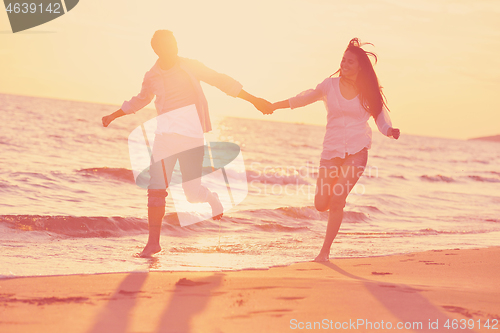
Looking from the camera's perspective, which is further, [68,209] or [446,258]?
[68,209]

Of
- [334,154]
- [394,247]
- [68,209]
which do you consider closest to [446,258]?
[394,247]

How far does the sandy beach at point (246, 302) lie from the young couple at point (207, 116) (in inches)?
41.2

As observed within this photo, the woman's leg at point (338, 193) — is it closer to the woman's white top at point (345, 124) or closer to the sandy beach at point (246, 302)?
the woman's white top at point (345, 124)

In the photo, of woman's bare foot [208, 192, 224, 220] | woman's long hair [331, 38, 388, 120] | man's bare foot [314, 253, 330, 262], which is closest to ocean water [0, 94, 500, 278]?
man's bare foot [314, 253, 330, 262]

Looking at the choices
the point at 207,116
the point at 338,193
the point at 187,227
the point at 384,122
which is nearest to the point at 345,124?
the point at 384,122

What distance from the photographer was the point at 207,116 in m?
4.82

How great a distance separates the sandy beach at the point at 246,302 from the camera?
8.55ft

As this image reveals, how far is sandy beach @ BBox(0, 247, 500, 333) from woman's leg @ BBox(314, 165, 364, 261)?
0.79m

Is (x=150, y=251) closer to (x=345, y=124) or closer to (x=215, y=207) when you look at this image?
(x=215, y=207)

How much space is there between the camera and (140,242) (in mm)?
5949

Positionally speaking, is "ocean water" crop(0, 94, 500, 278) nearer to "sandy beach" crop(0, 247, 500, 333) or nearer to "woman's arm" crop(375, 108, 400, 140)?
"sandy beach" crop(0, 247, 500, 333)

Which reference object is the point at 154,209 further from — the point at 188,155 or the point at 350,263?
Answer: the point at 350,263

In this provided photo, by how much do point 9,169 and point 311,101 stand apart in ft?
28.1

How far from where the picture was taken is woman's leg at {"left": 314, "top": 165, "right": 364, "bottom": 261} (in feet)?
15.1
